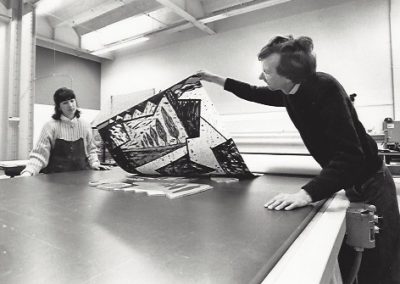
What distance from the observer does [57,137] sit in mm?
2164

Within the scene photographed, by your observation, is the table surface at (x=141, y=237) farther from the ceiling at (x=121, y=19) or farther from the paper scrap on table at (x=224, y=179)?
the ceiling at (x=121, y=19)

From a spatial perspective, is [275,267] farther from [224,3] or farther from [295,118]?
[224,3]

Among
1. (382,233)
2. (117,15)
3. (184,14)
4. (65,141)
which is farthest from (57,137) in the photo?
(117,15)

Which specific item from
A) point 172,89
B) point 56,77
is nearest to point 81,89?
point 56,77

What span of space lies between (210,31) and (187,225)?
4.67 meters

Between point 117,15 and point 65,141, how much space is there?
3.24 m

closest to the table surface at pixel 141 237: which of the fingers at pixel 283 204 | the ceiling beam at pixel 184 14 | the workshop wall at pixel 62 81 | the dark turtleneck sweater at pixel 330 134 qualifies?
the fingers at pixel 283 204

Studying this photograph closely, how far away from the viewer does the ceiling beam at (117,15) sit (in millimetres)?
4199

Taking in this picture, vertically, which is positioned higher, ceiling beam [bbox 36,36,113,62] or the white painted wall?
ceiling beam [bbox 36,36,113,62]

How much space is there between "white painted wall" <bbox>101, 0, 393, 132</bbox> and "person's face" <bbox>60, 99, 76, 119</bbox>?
2.86 metres

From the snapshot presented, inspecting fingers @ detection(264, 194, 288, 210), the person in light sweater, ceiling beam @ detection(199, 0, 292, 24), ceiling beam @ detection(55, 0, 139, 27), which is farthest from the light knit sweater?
ceiling beam @ detection(199, 0, 292, 24)

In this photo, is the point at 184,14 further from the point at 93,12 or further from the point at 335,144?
the point at 335,144

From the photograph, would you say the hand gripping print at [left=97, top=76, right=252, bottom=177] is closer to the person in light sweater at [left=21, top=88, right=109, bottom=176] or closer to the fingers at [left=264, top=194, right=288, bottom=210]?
the fingers at [left=264, top=194, right=288, bottom=210]

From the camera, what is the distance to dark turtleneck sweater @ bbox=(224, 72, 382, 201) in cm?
80
